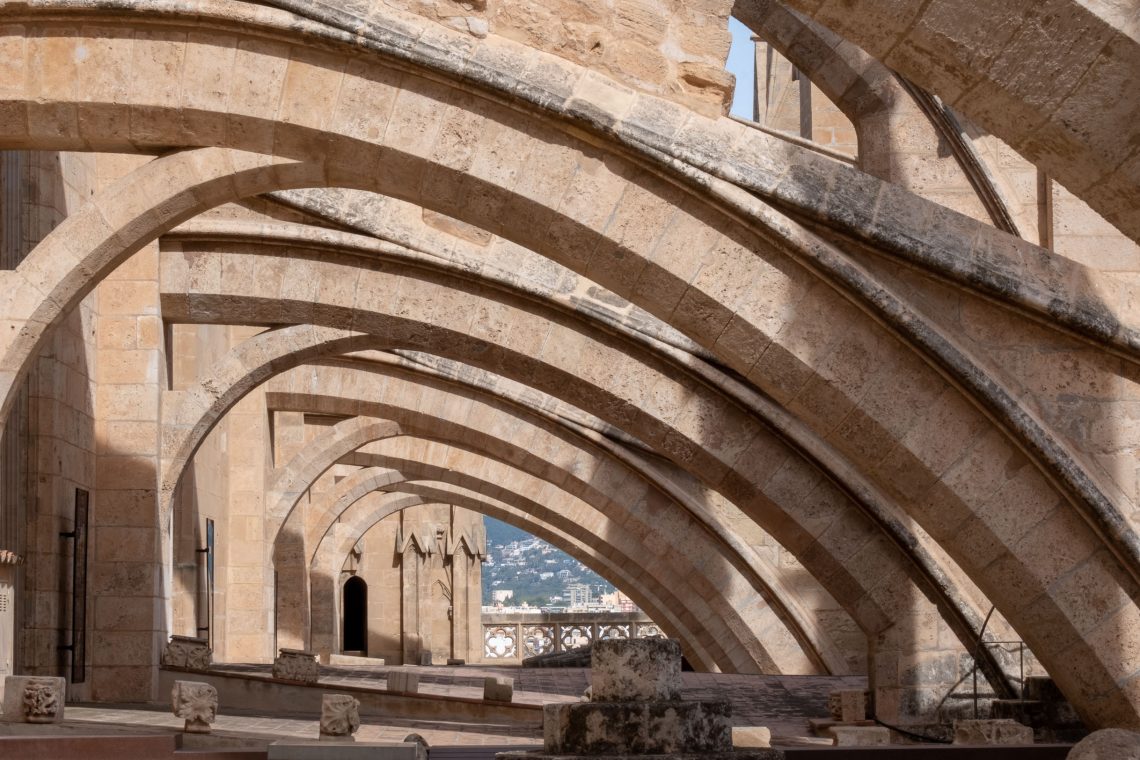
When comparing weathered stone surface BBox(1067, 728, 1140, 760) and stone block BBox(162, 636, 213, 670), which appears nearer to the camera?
weathered stone surface BBox(1067, 728, 1140, 760)

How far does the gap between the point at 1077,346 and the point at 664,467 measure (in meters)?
7.80

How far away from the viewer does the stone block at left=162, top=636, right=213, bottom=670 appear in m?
11.3

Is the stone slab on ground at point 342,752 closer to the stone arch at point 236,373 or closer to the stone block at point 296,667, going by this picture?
the stone block at point 296,667

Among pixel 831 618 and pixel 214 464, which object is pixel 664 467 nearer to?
pixel 831 618

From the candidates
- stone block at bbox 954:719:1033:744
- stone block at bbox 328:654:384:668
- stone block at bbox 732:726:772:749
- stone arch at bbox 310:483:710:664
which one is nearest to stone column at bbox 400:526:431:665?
stone arch at bbox 310:483:710:664

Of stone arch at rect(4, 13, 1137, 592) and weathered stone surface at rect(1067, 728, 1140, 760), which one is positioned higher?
stone arch at rect(4, 13, 1137, 592)

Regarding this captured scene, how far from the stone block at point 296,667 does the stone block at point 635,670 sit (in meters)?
7.00

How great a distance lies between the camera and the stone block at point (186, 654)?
11.3 m

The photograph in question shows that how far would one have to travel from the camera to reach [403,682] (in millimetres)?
11852

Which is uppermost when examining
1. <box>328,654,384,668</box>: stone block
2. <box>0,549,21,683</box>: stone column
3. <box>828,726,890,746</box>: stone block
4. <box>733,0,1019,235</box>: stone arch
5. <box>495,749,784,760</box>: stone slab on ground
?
<box>733,0,1019,235</box>: stone arch

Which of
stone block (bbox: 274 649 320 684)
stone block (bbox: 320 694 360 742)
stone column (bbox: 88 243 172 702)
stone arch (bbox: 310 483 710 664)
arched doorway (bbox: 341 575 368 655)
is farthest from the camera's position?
arched doorway (bbox: 341 575 368 655)

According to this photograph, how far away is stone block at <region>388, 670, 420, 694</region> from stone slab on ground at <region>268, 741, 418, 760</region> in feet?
20.2

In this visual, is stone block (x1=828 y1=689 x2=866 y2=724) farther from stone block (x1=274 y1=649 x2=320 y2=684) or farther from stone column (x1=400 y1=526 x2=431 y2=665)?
stone column (x1=400 y1=526 x2=431 y2=665)

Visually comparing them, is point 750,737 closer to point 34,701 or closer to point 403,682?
point 34,701
